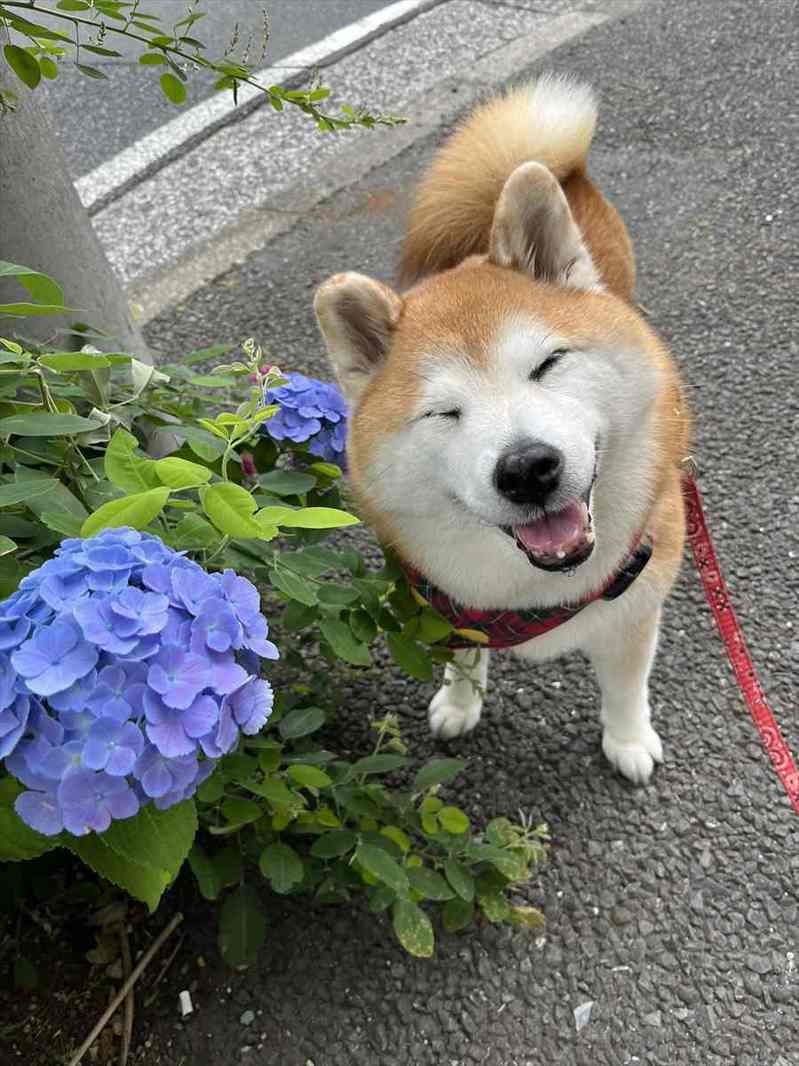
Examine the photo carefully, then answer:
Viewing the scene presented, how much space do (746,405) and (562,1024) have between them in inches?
69.8

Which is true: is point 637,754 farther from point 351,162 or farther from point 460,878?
point 351,162

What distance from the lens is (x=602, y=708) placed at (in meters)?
2.00

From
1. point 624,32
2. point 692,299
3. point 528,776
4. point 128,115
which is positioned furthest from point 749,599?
point 128,115

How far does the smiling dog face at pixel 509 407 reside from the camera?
4.50ft

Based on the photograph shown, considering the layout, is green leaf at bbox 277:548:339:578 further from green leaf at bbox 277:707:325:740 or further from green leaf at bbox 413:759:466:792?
green leaf at bbox 413:759:466:792

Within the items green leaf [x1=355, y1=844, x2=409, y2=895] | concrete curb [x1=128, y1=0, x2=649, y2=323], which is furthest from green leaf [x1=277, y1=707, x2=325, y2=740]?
concrete curb [x1=128, y1=0, x2=649, y2=323]

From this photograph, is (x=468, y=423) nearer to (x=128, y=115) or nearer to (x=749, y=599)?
(x=749, y=599)

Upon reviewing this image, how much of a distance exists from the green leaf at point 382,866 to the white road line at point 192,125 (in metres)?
3.28

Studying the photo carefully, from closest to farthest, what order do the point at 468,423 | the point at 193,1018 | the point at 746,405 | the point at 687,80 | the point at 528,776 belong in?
the point at 468,423 < the point at 193,1018 < the point at 528,776 < the point at 746,405 < the point at 687,80

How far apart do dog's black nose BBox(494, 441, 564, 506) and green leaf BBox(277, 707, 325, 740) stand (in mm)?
526

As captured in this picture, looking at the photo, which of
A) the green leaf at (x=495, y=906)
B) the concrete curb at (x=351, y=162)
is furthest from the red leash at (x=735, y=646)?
the concrete curb at (x=351, y=162)

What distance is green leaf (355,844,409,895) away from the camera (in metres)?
1.48

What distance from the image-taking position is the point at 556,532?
1.41 meters

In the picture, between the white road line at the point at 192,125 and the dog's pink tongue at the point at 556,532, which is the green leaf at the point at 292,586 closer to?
the dog's pink tongue at the point at 556,532
